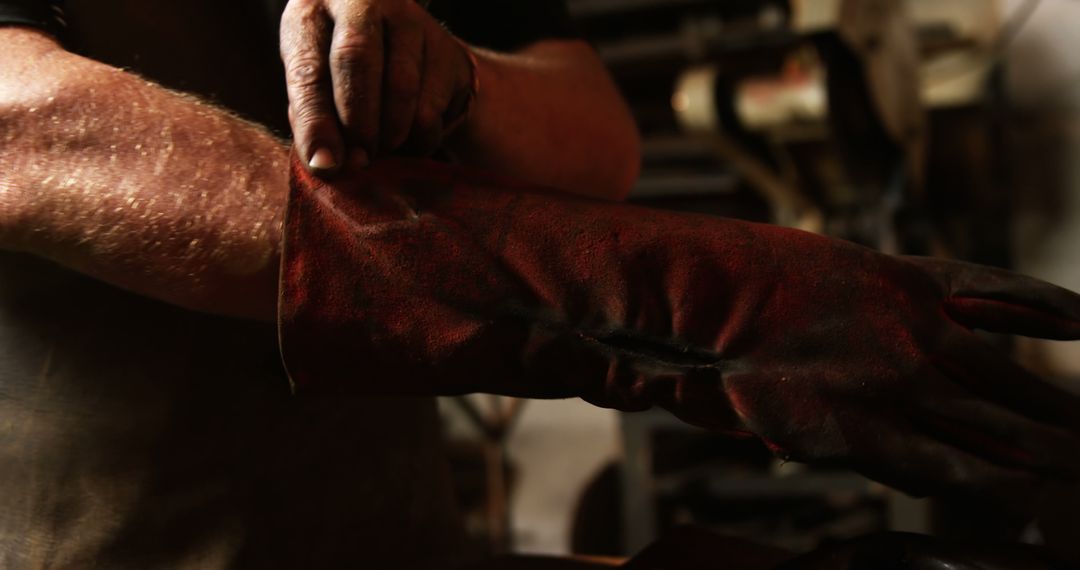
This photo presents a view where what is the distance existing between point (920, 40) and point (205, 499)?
213 centimetres

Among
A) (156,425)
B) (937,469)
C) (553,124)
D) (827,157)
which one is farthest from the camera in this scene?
(827,157)

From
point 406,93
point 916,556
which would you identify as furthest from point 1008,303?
point 406,93

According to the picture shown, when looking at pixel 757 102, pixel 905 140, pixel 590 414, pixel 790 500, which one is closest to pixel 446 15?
pixel 757 102

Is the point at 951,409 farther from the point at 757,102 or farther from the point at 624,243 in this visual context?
the point at 757,102

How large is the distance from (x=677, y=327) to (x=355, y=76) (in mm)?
211

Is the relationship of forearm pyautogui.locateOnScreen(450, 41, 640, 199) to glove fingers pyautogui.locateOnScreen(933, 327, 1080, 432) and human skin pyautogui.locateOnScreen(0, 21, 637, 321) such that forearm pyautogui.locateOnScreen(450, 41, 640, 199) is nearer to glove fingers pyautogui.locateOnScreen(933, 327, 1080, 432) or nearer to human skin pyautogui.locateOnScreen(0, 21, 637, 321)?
human skin pyautogui.locateOnScreen(0, 21, 637, 321)

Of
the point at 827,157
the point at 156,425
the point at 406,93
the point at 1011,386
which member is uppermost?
the point at 406,93

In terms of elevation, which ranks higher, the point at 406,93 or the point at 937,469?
the point at 406,93

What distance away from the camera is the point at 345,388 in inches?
19.4

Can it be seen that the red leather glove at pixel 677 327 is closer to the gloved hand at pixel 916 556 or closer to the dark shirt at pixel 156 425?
the gloved hand at pixel 916 556

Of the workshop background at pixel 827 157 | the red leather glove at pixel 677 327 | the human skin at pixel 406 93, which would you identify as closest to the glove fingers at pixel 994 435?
the red leather glove at pixel 677 327

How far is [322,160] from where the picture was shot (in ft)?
1.52

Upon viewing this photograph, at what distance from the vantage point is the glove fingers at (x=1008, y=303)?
1.59ft

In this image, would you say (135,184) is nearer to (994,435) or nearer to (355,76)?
(355,76)
